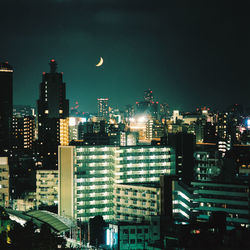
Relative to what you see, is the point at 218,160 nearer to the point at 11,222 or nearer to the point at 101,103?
the point at 11,222

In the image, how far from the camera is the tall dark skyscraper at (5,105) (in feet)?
218

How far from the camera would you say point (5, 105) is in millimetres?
75562

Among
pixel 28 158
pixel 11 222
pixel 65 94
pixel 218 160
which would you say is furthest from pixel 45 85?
pixel 11 222

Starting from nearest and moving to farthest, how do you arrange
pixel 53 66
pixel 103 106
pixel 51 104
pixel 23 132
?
pixel 23 132 < pixel 51 104 < pixel 53 66 < pixel 103 106

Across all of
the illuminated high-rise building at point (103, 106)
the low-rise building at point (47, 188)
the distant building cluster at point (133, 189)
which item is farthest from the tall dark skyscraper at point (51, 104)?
the illuminated high-rise building at point (103, 106)

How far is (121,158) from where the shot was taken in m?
38.6

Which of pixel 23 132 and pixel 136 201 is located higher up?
pixel 23 132

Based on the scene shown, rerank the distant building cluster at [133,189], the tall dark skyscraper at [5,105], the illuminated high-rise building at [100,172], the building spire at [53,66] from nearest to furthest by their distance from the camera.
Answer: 1. the distant building cluster at [133,189]
2. the illuminated high-rise building at [100,172]
3. the tall dark skyscraper at [5,105]
4. the building spire at [53,66]

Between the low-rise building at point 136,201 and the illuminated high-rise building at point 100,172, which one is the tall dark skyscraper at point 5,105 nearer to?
the illuminated high-rise building at point 100,172

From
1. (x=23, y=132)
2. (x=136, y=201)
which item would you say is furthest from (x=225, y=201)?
(x=23, y=132)

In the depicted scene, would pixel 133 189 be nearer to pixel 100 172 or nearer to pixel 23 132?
pixel 100 172

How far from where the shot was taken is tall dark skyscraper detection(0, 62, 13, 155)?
218 feet

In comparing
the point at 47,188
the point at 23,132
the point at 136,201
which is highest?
the point at 23,132

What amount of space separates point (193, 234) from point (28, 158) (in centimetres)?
4139
